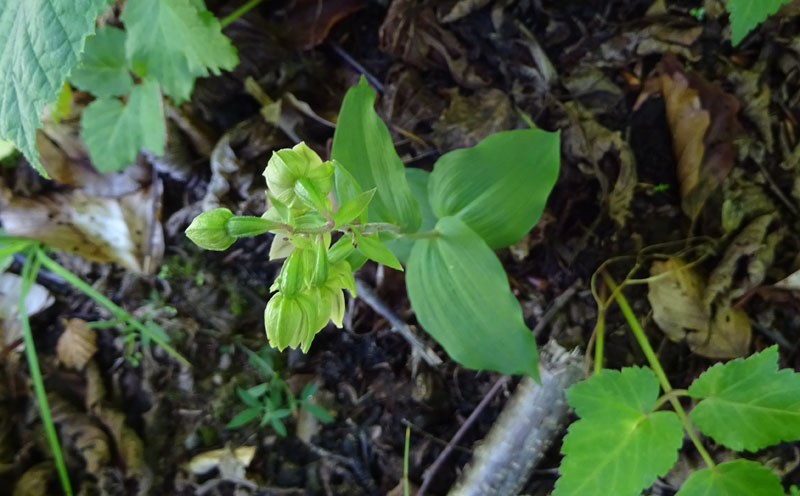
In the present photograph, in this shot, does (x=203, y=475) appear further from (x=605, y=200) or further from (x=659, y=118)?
(x=659, y=118)

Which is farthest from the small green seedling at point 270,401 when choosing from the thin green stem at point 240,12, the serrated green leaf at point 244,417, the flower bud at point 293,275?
the thin green stem at point 240,12

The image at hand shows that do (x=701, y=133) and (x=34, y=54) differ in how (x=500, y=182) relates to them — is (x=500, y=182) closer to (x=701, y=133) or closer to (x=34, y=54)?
(x=701, y=133)

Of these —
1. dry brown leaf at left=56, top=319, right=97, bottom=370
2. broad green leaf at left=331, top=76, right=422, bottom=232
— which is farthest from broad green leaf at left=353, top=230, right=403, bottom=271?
dry brown leaf at left=56, top=319, right=97, bottom=370

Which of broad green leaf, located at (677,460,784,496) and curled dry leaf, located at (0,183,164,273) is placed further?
curled dry leaf, located at (0,183,164,273)

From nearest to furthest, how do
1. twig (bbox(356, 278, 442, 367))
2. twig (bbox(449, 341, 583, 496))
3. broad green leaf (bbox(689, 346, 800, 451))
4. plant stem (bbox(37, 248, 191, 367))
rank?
broad green leaf (bbox(689, 346, 800, 451)) → twig (bbox(449, 341, 583, 496)) → twig (bbox(356, 278, 442, 367)) → plant stem (bbox(37, 248, 191, 367))

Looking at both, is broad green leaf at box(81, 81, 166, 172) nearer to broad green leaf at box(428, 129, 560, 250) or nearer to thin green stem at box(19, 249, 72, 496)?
thin green stem at box(19, 249, 72, 496)

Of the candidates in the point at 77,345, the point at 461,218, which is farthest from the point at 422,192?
the point at 77,345
